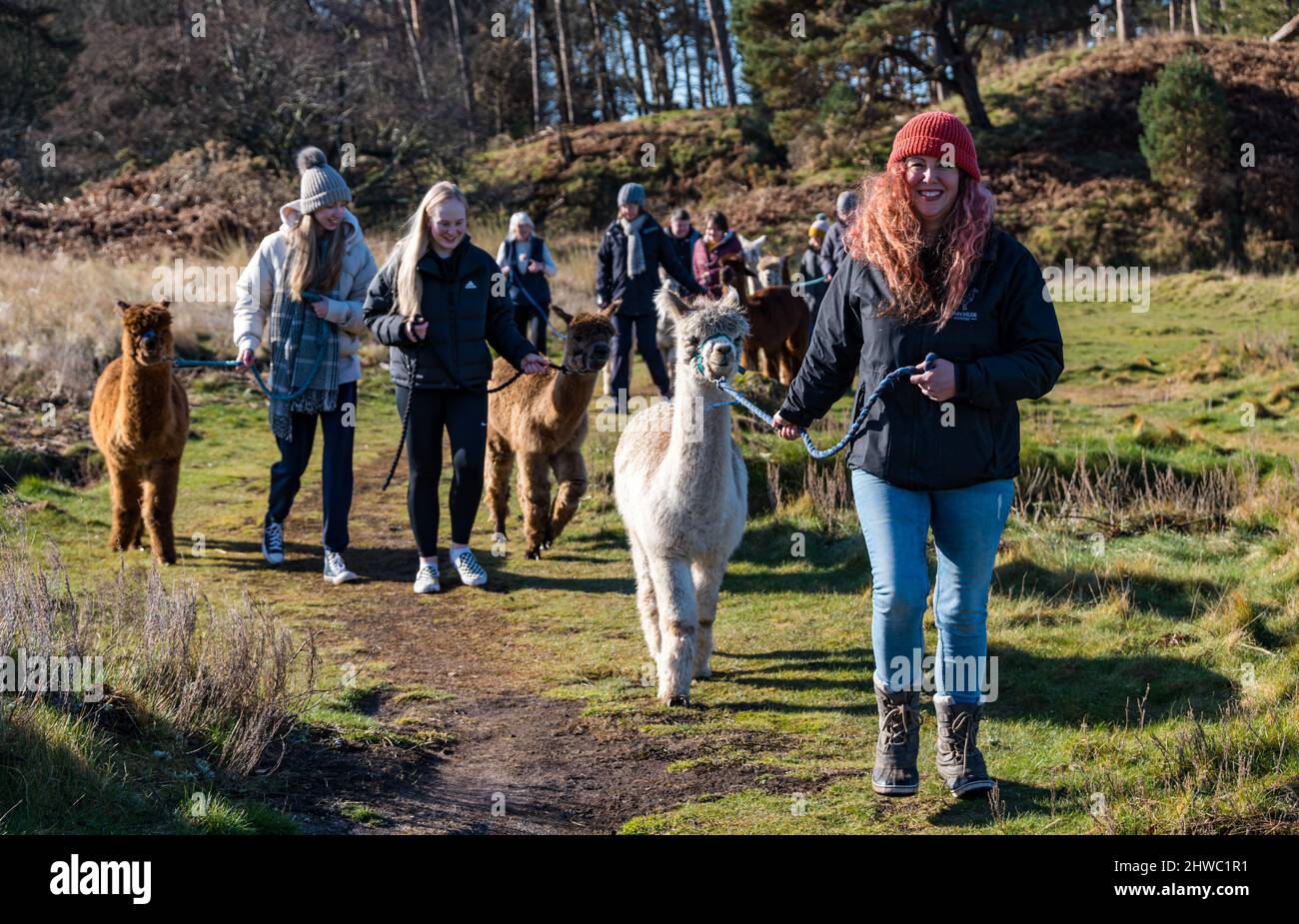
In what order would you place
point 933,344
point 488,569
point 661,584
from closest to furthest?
1. point 933,344
2. point 661,584
3. point 488,569

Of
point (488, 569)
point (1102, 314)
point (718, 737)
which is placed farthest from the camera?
point (1102, 314)

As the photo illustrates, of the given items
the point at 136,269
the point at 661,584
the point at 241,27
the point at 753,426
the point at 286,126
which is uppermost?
the point at 241,27

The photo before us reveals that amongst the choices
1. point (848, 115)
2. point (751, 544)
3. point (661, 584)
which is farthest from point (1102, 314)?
point (661, 584)

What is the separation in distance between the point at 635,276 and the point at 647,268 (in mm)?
136

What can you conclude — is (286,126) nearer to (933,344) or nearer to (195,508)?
(195,508)

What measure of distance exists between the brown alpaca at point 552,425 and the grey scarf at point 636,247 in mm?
3291

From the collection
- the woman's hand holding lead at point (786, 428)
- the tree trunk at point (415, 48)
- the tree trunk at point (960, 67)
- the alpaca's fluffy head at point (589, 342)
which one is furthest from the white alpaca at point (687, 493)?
the tree trunk at point (415, 48)

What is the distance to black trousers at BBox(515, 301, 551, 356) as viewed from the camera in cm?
1322

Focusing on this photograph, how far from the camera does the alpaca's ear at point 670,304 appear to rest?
18.7 ft

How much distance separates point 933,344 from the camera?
4.13 metres

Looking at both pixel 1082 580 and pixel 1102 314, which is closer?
pixel 1082 580

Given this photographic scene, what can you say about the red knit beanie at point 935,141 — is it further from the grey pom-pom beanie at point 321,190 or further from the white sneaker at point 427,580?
the white sneaker at point 427,580

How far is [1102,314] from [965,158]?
59.8 ft

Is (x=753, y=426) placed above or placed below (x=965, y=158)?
below
